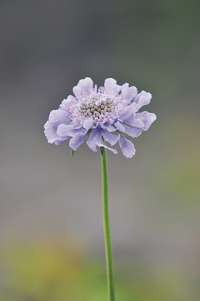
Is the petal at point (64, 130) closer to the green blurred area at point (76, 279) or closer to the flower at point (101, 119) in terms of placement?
the flower at point (101, 119)

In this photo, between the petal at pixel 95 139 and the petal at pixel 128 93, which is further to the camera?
the petal at pixel 128 93

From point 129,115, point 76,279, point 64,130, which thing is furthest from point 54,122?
point 76,279

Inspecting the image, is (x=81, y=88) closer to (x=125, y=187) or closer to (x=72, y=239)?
(x=72, y=239)

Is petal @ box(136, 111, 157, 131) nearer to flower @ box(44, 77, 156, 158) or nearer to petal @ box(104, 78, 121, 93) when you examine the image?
flower @ box(44, 77, 156, 158)

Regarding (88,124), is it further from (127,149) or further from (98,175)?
(98,175)

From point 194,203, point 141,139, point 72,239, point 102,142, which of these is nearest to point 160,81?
point 141,139

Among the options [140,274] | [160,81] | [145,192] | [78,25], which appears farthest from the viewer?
[78,25]

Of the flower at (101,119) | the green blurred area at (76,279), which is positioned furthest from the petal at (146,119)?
the green blurred area at (76,279)
